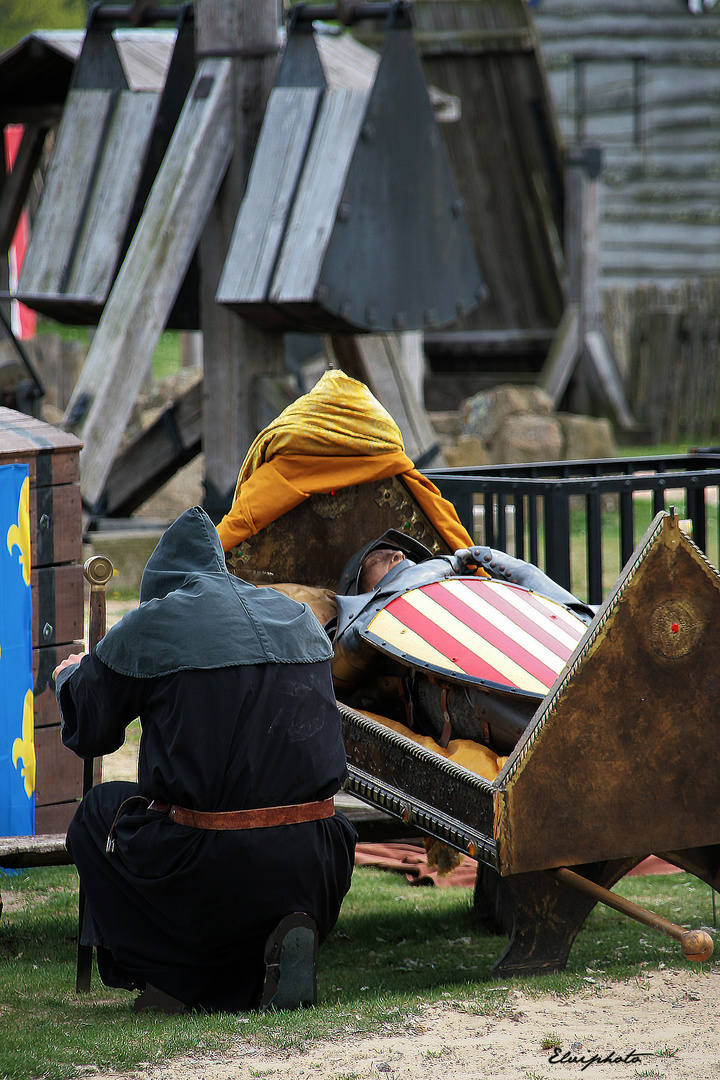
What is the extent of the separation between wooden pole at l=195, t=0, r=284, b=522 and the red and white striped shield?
2976mm

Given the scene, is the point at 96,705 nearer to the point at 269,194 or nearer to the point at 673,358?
the point at 269,194

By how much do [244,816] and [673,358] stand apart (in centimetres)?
1256

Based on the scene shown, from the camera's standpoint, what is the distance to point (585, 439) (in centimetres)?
1209

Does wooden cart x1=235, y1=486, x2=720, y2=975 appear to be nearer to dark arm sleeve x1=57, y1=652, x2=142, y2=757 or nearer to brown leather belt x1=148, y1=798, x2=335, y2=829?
brown leather belt x1=148, y1=798, x2=335, y2=829

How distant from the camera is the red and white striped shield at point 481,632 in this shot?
371cm

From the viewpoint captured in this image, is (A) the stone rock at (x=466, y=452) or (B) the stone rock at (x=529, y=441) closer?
(A) the stone rock at (x=466, y=452)

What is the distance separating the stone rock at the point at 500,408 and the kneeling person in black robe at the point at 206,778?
30.2 ft

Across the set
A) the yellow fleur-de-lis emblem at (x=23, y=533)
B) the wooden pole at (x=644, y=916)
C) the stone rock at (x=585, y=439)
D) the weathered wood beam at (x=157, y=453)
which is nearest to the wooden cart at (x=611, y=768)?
the wooden pole at (x=644, y=916)

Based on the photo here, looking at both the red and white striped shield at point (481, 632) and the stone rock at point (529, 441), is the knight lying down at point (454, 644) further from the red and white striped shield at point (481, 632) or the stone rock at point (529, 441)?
the stone rock at point (529, 441)

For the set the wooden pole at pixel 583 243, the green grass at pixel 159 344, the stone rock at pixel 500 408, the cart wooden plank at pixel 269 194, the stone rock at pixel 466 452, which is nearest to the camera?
the cart wooden plank at pixel 269 194

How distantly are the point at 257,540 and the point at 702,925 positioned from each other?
6.61ft

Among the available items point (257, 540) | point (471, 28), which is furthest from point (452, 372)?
point (257, 540)

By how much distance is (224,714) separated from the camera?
9.91 feet

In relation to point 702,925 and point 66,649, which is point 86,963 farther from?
point 702,925
